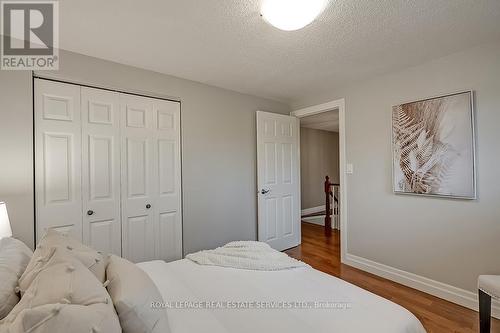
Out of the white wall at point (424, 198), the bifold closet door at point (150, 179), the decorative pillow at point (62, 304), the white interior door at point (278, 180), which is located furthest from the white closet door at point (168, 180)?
the white wall at point (424, 198)

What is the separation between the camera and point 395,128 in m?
2.58

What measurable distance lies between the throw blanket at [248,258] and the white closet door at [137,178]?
0.97m

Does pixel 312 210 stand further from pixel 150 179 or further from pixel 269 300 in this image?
pixel 269 300

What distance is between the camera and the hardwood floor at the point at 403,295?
→ 1892 millimetres

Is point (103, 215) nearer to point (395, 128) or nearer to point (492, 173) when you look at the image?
point (395, 128)

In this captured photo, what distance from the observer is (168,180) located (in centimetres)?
269

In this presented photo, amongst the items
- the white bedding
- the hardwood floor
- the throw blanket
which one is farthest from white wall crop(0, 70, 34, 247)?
the hardwood floor

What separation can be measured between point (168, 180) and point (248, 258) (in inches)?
56.8

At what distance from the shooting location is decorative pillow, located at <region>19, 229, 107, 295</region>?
36.4 inches

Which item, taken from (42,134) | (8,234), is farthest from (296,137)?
(8,234)

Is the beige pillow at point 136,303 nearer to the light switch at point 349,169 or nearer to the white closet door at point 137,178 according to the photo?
the white closet door at point 137,178

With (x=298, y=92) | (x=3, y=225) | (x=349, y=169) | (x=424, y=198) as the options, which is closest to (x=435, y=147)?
(x=424, y=198)

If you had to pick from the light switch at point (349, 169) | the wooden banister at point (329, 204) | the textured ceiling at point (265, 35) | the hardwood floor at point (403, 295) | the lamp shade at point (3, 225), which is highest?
the textured ceiling at point (265, 35)

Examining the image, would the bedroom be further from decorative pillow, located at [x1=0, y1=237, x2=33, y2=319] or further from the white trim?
the white trim
